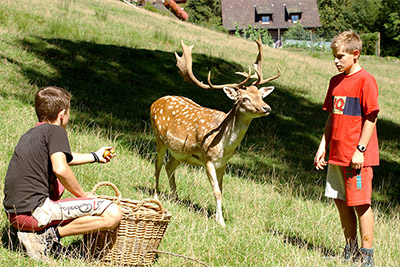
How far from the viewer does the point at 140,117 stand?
9062 mm

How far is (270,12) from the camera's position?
5312 centimetres

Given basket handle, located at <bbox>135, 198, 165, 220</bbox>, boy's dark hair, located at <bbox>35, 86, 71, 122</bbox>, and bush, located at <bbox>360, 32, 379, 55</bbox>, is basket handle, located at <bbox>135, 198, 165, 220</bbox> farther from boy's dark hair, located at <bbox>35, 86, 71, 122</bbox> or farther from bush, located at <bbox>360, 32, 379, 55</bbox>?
bush, located at <bbox>360, 32, 379, 55</bbox>

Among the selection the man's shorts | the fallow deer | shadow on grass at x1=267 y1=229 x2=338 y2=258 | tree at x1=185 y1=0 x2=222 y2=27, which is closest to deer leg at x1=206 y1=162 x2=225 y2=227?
the fallow deer

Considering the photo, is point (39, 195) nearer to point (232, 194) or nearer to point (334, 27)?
point (232, 194)

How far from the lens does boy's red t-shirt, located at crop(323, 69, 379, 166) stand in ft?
13.0

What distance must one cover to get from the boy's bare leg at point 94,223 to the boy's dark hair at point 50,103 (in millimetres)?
769

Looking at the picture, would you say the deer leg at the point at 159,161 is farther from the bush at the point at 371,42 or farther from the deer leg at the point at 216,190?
the bush at the point at 371,42

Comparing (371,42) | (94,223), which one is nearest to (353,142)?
(94,223)

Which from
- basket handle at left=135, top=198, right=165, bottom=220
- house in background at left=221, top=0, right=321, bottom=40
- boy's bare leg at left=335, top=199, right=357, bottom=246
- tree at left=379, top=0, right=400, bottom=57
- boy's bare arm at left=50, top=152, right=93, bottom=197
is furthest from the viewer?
house in background at left=221, top=0, right=321, bottom=40

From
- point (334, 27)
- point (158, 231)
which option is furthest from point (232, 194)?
point (334, 27)

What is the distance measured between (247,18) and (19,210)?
171 ft

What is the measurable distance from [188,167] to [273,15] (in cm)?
4916

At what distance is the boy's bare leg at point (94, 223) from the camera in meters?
3.44

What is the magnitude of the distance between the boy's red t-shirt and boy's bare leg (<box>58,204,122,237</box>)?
6.14ft
